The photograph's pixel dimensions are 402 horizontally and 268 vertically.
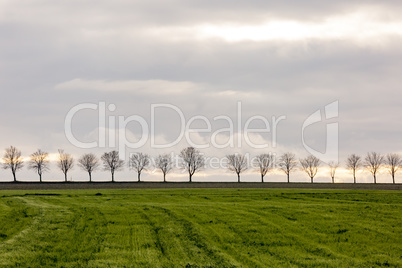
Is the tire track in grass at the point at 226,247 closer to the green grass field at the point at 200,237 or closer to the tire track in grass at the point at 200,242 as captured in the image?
the green grass field at the point at 200,237

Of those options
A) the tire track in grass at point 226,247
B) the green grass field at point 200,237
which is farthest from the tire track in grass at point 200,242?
the tire track in grass at point 226,247

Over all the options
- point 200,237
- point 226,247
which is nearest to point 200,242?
point 200,237

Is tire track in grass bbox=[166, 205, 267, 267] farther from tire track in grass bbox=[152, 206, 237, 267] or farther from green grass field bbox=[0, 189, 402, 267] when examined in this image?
tire track in grass bbox=[152, 206, 237, 267]

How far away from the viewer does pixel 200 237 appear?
32938 millimetres

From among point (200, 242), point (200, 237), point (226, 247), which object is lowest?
point (226, 247)

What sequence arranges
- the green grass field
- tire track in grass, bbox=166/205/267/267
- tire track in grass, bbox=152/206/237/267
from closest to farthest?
tire track in grass, bbox=152/206/237/267, tire track in grass, bbox=166/205/267/267, the green grass field

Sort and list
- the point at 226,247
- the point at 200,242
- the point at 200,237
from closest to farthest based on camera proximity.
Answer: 1. the point at 226,247
2. the point at 200,242
3. the point at 200,237

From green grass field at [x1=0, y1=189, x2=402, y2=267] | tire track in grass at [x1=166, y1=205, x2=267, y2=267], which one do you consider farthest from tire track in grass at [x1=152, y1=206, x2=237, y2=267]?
tire track in grass at [x1=166, y1=205, x2=267, y2=267]

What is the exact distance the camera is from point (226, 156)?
186 meters

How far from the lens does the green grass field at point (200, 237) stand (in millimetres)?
27344

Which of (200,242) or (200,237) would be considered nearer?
(200,242)

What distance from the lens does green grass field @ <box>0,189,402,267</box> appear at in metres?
27.3

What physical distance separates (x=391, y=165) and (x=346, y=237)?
15629 centimetres

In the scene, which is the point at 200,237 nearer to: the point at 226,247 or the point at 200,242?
the point at 200,242
